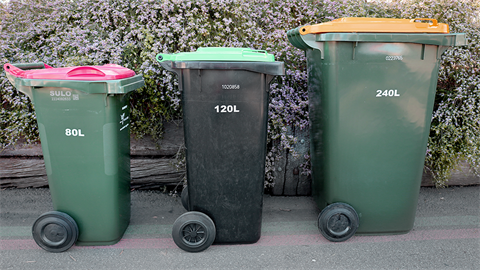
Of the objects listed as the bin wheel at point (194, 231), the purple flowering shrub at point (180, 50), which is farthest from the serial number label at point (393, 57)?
the bin wheel at point (194, 231)

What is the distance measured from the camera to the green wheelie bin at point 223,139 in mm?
2371

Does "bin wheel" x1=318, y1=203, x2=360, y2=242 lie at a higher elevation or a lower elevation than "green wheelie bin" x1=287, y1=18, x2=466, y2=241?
lower

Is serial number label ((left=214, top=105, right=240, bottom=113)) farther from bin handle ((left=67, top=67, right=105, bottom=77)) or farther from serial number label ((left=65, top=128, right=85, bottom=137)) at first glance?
serial number label ((left=65, top=128, right=85, bottom=137))

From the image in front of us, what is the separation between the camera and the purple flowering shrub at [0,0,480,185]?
10.7 ft

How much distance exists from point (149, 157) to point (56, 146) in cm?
121

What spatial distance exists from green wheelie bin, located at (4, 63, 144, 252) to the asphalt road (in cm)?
17

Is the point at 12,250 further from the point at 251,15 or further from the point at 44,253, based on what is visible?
the point at 251,15

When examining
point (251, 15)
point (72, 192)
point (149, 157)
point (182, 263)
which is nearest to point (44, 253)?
point (72, 192)

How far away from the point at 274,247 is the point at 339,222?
54cm

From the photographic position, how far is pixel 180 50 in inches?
130

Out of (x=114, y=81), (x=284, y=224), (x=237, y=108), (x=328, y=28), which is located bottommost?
(x=284, y=224)

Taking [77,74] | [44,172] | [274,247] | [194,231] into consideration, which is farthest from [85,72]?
[274,247]

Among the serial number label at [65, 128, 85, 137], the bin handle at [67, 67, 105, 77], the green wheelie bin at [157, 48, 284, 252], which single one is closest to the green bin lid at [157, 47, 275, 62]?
the green wheelie bin at [157, 48, 284, 252]

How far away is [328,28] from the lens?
247 centimetres
